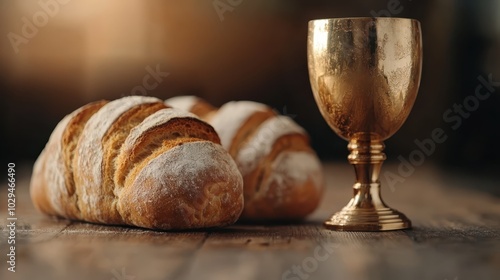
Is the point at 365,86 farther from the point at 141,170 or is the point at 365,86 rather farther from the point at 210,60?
the point at 210,60

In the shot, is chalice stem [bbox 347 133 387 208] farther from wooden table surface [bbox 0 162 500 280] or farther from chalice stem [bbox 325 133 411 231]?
wooden table surface [bbox 0 162 500 280]

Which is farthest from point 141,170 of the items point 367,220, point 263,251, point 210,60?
point 210,60

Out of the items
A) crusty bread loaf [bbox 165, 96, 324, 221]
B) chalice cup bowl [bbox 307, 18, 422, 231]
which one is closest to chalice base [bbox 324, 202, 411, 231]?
chalice cup bowl [bbox 307, 18, 422, 231]

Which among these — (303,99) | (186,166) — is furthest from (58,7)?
(186,166)

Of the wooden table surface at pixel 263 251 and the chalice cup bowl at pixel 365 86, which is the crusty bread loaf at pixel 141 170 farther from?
the chalice cup bowl at pixel 365 86

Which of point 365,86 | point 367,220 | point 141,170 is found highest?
Answer: point 365,86
